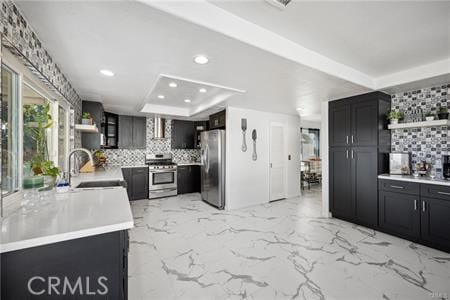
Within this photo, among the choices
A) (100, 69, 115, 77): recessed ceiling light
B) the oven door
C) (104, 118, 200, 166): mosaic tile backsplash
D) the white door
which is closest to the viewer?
(100, 69, 115, 77): recessed ceiling light

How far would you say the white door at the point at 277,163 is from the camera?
4.78 m

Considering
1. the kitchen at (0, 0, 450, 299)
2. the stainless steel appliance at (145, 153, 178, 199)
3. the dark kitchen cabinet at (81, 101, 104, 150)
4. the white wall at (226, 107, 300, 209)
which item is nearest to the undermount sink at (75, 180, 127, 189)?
the kitchen at (0, 0, 450, 299)

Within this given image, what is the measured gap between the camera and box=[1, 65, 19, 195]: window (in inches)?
49.6

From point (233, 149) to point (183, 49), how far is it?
2.67 meters

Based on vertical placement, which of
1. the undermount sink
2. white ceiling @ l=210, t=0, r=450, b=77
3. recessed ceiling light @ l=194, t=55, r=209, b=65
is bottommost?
the undermount sink

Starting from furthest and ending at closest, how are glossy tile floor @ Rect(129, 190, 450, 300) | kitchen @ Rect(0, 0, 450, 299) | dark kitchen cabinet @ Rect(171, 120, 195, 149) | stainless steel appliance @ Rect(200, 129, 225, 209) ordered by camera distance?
dark kitchen cabinet @ Rect(171, 120, 195, 149)
stainless steel appliance @ Rect(200, 129, 225, 209)
glossy tile floor @ Rect(129, 190, 450, 300)
kitchen @ Rect(0, 0, 450, 299)

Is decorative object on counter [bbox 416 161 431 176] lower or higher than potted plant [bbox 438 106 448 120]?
lower

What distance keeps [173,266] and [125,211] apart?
1.22 meters

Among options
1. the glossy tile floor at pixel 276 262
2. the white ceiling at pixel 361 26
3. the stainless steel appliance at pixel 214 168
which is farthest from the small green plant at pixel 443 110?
the stainless steel appliance at pixel 214 168

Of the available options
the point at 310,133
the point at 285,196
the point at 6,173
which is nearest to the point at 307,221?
the point at 285,196

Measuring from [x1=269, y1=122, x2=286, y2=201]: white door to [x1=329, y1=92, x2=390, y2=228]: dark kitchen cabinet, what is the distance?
1420 mm

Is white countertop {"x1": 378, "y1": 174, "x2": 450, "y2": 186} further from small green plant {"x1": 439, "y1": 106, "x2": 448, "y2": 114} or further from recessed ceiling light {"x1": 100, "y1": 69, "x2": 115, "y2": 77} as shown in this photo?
recessed ceiling light {"x1": 100, "y1": 69, "x2": 115, "y2": 77}

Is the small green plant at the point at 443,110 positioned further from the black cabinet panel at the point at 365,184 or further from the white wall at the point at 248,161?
the white wall at the point at 248,161

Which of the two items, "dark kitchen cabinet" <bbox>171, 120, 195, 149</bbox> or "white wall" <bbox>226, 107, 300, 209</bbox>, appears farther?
"dark kitchen cabinet" <bbox>171, 120, 195, 149</bbox>
